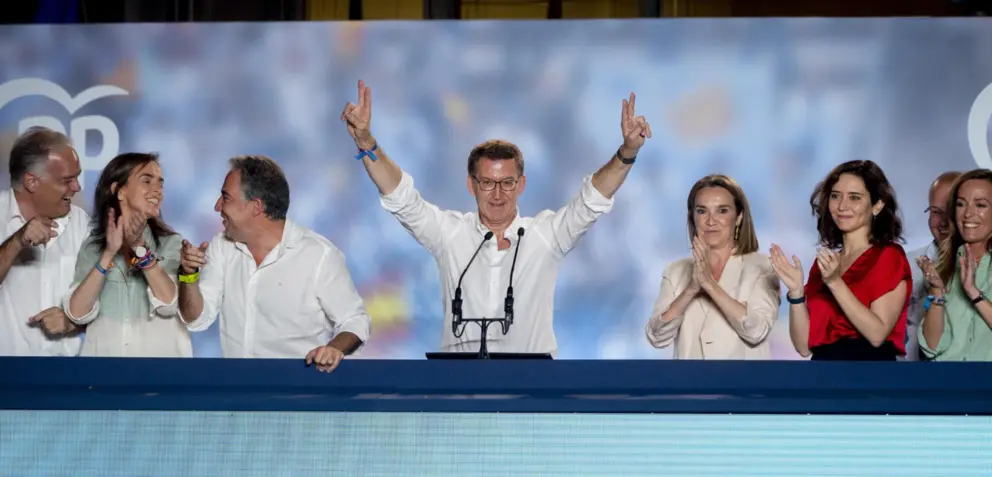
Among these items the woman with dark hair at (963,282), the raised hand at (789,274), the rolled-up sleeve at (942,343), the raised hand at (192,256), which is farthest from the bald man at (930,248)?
the raised hand at (192,256)

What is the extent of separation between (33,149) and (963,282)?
3787 mm

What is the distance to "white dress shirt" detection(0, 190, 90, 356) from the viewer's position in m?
4.86

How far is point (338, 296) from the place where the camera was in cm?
446

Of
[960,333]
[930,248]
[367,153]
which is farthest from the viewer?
[930,248]

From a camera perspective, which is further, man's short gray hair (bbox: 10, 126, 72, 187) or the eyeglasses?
man's short gray hair (bbox: 10, 126, 72, 187)

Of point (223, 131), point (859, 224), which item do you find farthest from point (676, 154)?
point (223, 131)

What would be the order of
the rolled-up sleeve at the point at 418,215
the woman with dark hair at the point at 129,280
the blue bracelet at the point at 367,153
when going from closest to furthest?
the woman with dark hair at the point at 129,280 → the blue bracelet at the point at 367,153 → the rolled-up sleeve at the point at 418,215

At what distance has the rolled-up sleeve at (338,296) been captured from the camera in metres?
4.32

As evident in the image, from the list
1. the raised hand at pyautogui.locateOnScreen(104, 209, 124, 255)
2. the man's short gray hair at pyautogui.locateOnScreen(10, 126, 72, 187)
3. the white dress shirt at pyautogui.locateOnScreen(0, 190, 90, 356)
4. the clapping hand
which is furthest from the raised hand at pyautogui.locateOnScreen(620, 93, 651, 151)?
the man's short gray hair at pyautogui.locateOnScreen(10, 126, 72, 187)

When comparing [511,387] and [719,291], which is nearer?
[511,387]

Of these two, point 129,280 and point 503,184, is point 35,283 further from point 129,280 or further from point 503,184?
point 503,184

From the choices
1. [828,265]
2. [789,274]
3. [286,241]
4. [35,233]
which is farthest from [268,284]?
[828,265]

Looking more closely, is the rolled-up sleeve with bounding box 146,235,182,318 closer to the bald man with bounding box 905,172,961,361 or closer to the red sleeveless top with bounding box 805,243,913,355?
the red sleeveless top with bounding box 805,243,913,355

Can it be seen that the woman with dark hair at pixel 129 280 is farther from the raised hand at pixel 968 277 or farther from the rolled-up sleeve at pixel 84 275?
the raised hand at pixel 968 277
